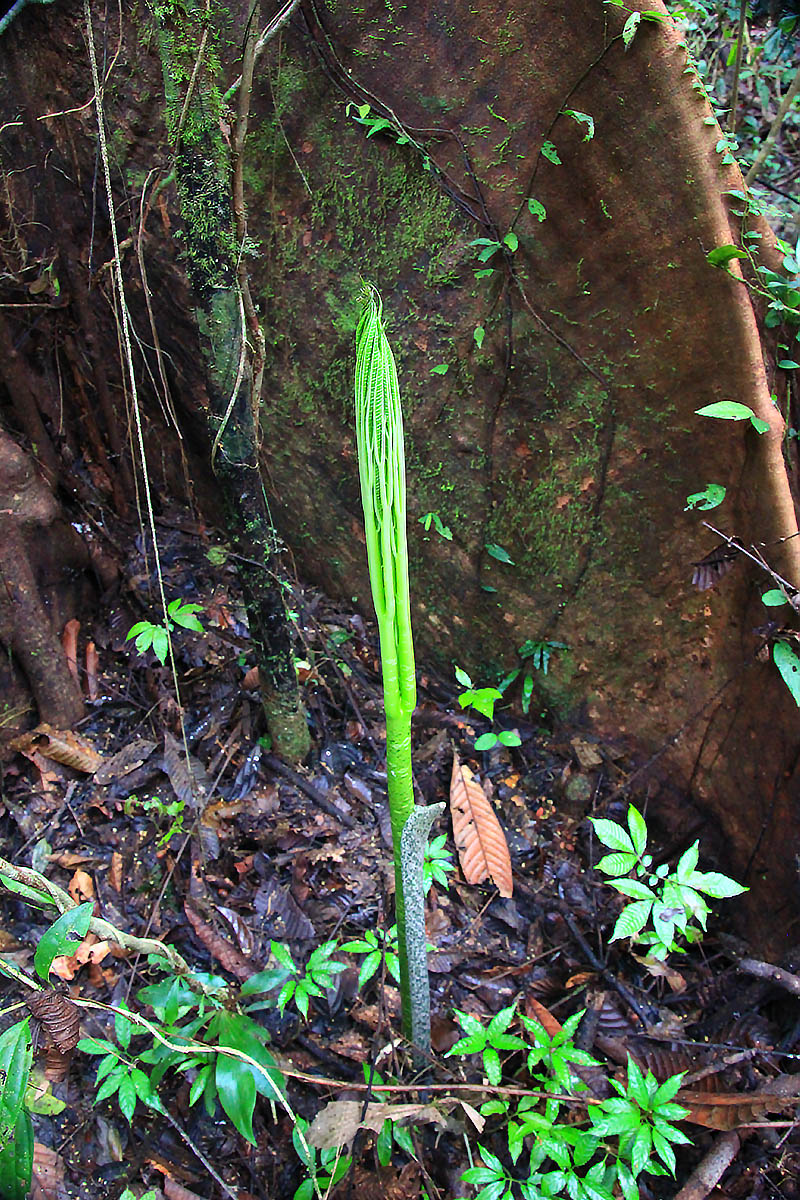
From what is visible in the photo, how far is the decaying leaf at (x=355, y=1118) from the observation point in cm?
152

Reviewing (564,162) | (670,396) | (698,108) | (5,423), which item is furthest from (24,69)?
(670,396)

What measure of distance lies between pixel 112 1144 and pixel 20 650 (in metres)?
1.37

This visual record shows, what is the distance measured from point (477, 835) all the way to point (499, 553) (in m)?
0.92

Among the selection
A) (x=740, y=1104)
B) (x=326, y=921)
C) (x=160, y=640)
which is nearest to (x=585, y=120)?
(x=160, y=640)

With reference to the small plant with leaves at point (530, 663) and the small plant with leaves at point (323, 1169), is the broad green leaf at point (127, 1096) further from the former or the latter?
the small plant with leaves at point (530, 663)

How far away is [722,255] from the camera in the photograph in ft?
5.75

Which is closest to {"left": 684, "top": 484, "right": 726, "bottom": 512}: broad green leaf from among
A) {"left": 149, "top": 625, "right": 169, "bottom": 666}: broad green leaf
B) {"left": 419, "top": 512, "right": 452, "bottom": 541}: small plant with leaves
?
{"left": 419, "top": 512, "right": 452, "bottom": 541}: small plant with leaves

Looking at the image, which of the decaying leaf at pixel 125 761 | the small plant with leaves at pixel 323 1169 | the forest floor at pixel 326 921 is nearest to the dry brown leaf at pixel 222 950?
the forest floor at pixel 326 921

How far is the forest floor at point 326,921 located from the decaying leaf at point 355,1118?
0.04 meters

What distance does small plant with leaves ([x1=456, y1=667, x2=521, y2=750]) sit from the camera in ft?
7.90

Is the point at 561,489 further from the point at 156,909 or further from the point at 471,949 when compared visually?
the point at 156,909

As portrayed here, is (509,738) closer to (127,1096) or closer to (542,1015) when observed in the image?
(542,1015)

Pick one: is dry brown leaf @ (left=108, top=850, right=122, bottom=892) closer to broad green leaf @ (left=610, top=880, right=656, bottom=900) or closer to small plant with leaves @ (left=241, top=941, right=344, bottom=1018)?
small plant with leaves @ (left=241, top=941, right=344, bottom=1018)

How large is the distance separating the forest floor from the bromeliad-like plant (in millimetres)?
463
